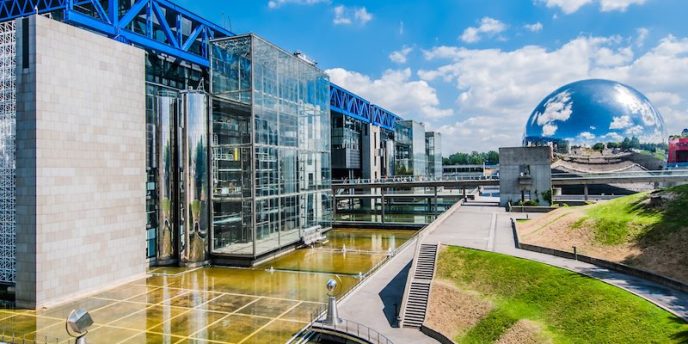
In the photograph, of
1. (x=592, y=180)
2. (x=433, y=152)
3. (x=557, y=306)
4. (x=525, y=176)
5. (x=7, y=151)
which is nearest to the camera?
(x=557, y=306)

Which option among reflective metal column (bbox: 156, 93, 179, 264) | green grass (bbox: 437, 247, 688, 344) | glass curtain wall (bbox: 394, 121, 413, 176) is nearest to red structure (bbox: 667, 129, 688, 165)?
glass curtain wall (bbox: 394, 121, 413, 176)

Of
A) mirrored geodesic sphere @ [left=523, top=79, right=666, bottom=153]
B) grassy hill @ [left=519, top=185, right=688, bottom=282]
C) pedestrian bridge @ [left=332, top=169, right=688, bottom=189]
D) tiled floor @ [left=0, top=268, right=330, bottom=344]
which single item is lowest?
tiled floor @ [left=0, top=268, right=330, bottom=344]

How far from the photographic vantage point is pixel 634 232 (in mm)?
29453

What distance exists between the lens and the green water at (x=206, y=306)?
82.0 feet

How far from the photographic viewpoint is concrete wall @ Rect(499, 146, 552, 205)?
64188 mm

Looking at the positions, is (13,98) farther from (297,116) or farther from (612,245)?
(612,245)

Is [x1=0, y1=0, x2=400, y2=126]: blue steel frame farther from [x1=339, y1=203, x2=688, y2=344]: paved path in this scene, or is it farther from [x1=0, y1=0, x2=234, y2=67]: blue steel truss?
[x1=339, y1=203, x2=688, y2=344]: paved path

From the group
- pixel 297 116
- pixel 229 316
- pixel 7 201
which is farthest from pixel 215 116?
pixel 229 316

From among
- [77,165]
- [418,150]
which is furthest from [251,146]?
[418,150]

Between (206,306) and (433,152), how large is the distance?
104 m

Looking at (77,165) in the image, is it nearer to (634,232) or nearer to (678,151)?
(634,232)

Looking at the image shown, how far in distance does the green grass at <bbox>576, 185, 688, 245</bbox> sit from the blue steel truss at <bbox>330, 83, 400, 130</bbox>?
2725 inches

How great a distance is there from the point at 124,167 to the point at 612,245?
125ft

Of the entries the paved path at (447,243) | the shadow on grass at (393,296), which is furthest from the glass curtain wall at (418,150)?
the shadow on grass at (393,296)
